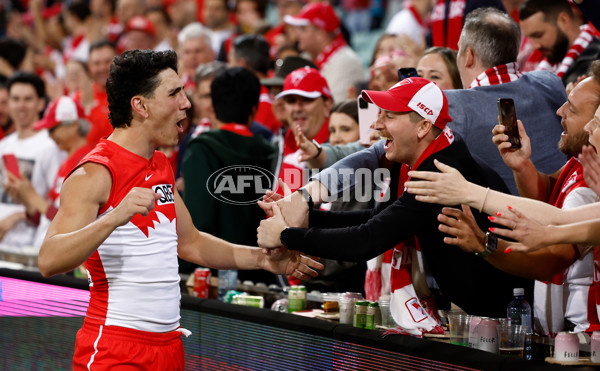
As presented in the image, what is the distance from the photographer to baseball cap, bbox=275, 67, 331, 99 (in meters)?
5.16

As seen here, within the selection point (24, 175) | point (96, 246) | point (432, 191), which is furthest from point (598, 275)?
point (24, 175)

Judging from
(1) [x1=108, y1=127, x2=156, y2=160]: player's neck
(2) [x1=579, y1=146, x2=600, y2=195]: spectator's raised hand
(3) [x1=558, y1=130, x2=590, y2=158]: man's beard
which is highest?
(3) [x1=558, y1=130, x2=590, y2=158]: man's beard

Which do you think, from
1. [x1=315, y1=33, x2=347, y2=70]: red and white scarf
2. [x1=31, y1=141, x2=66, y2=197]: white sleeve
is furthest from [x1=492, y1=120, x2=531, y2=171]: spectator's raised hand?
[x1=31, y1=141, x2=66, y2=197]: white sleeve

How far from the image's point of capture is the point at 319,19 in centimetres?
723

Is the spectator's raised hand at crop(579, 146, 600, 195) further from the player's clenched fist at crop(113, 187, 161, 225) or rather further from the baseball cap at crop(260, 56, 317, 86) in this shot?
the baseball cap at crop(260, 56, 317, 86)

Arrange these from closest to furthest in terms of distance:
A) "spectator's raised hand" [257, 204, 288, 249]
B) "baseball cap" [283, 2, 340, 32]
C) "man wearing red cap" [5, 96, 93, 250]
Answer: "spectator's raised hand" [257, 204, 288, 249], "man wearing red cap" [5, 96, 93, 250], "baseball cap" [283, 2, 340, 32]

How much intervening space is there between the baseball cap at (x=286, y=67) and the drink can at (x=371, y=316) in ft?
8.33

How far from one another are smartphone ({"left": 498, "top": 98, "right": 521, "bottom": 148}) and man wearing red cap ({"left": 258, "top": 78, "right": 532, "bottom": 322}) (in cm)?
16

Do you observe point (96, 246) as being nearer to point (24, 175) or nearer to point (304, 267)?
point (304, 267)

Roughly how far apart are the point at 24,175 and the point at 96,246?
4413mm

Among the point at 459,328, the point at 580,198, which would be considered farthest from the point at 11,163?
the point at 580,198

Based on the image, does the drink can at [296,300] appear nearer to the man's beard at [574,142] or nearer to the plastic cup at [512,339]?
the plastic cup at [512,339]

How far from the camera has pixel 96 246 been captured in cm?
279

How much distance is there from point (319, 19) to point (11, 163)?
293cm
